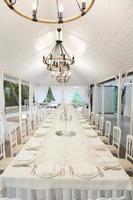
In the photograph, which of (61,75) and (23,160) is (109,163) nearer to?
(23,160)

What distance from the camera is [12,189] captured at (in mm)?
2449

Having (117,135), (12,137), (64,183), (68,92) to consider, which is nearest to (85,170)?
(64,183)

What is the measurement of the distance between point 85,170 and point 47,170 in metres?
0.47

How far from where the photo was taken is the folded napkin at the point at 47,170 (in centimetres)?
226

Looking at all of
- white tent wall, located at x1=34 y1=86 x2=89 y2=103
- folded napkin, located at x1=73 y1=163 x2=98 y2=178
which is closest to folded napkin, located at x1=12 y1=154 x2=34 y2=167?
folded napkin, located at x1=73 y1=163 x2=98 y2=178

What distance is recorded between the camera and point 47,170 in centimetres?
235

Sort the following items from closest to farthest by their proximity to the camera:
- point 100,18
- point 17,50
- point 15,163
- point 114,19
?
point 15,163 < point 114,19 < point 100,18 < point 17,50

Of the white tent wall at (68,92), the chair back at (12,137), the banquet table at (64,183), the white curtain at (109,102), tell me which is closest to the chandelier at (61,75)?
the chair back at (12,137)

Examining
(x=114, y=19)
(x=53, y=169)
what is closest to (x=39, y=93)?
(x=114, y=19)

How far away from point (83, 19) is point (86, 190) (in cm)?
383

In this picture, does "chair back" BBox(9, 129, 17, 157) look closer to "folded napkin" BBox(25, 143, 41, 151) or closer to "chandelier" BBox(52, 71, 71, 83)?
"folded napkin" BBox(25, 143, 41, 151)

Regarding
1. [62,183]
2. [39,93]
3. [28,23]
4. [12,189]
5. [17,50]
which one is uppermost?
[28,23]

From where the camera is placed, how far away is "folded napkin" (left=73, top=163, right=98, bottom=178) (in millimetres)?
2270

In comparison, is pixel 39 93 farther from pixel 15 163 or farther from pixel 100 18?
pixel 15 163
